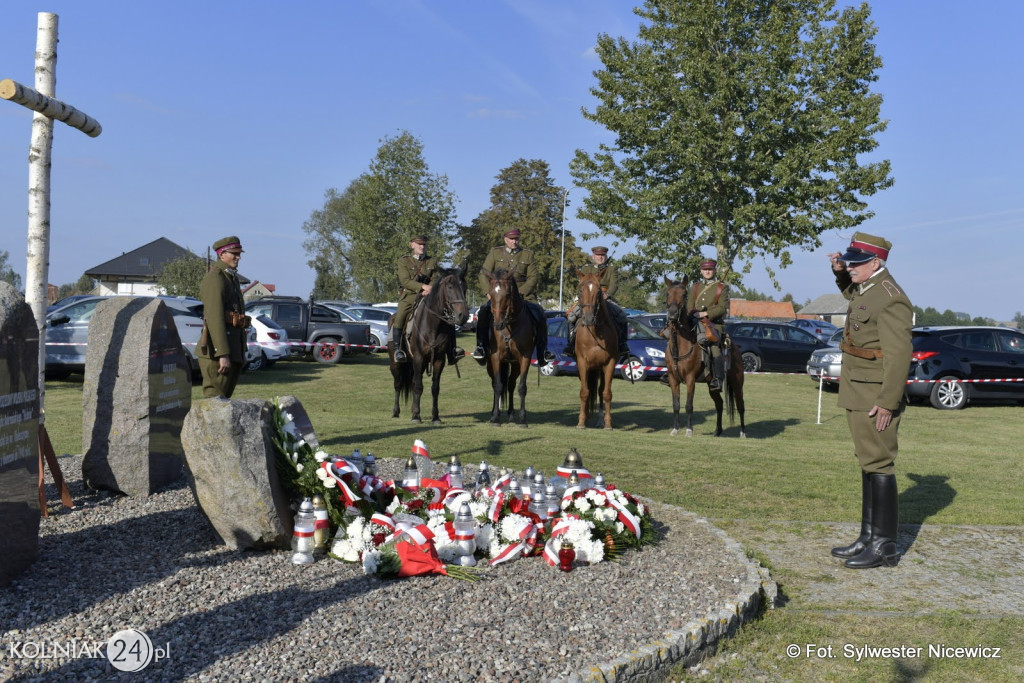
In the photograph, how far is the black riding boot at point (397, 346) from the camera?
14.2m

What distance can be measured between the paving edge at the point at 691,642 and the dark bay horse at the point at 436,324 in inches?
300

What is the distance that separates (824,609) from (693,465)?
14.3 ft

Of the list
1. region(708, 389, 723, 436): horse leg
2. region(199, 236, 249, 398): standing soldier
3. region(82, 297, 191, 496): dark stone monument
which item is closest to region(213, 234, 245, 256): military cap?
region(199, 236, 249, 398): standing soldier

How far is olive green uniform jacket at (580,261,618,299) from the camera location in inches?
543

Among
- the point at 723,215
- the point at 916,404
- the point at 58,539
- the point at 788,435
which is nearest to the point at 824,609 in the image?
the point at 58,539

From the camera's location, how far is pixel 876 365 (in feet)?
20.7

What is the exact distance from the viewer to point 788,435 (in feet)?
49.1

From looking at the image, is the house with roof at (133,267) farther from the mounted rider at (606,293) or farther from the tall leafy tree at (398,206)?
the mounted rider at (606,293)

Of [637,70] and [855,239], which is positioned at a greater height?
[637,70]

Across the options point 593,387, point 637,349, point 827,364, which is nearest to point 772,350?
point 827,364

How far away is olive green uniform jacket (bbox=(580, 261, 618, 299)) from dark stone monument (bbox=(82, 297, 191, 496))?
7896 mm

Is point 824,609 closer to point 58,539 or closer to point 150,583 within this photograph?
point 150,583

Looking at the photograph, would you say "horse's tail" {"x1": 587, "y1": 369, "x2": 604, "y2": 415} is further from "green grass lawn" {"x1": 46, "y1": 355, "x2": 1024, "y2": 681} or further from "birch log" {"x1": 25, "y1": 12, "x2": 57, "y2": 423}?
"birch log" {"x1": 25, "y1": 12, "x2": 57, "y2": 423}

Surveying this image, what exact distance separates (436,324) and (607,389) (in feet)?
10.0
